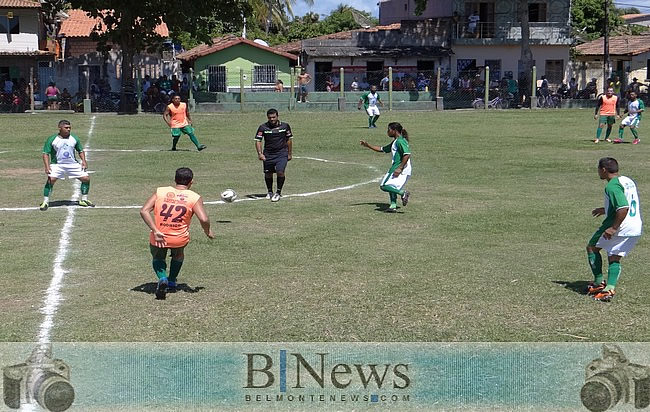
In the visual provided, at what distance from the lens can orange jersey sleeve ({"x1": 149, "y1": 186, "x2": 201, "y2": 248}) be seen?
420 inches

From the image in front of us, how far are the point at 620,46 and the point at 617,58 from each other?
979 millimetres

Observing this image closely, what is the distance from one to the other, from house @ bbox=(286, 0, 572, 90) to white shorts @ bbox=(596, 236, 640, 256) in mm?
52045

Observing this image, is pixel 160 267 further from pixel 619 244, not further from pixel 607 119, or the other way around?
pixel 607 119

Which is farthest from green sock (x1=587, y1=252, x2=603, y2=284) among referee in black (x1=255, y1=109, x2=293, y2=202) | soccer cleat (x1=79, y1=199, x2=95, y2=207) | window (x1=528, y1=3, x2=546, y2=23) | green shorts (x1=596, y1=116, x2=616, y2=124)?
window (x1=528, y1=3, x2=546, y2=23)

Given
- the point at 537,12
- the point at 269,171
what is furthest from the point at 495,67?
the point at 269,171

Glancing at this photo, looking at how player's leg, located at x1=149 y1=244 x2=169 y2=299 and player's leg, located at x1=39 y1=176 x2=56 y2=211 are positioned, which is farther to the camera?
player's leg, located at x1=39 y1=176 x2=56 y2=211

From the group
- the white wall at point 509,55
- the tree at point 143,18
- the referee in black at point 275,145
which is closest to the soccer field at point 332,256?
the referee in black at point 275,145

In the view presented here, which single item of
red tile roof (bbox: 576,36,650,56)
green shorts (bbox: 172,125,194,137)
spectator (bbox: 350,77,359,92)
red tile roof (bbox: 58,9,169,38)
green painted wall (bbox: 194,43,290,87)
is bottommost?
green shorts (bbox: 172,125,194,137)

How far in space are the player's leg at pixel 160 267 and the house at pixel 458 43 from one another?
171ft

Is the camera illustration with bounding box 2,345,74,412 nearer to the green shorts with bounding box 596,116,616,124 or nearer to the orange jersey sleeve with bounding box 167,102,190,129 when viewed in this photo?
the orange jersey sleeve with bounding box 167,102,190,129

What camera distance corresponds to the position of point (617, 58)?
74125 millimetres

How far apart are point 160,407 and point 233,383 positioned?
0.57 metres

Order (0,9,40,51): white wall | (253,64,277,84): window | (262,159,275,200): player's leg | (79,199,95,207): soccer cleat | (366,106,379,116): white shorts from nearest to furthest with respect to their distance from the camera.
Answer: (79,199,95,207): soccer cleat → (262,159,275,200): player's leg → (366,106,379,116): white shorts → (0,9,40,51): white wall → (253,64,277,84): window

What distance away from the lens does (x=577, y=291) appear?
1169 cm
